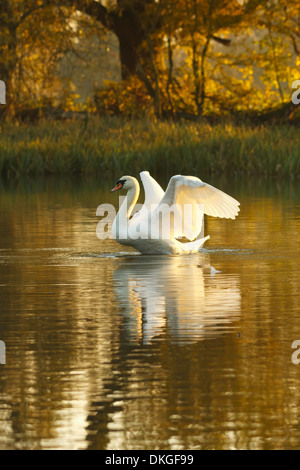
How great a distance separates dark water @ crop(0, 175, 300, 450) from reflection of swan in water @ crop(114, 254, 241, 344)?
11mm

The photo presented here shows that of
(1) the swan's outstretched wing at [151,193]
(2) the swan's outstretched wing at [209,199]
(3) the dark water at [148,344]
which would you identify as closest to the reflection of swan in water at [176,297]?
(3) the dark water at [148,344]

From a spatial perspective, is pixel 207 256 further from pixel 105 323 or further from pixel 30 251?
pixel 105 323

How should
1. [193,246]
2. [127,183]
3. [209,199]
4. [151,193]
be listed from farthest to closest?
[127,183] → [151,193] → [209,199] → [193,246]

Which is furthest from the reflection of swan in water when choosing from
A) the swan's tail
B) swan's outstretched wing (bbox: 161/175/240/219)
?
swan's outstretched wing (bbox: 161/175/240/219)

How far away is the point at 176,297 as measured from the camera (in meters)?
9.37

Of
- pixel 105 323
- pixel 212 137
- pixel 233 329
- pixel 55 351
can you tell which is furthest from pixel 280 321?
pixel 212 137

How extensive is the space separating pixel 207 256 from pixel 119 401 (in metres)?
6.51

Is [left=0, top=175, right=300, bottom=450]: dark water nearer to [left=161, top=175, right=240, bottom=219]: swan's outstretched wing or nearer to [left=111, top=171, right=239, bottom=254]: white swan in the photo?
[left=111, top=171, right=239, bottom=254]: white swan

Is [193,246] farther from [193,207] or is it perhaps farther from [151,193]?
[151,193]

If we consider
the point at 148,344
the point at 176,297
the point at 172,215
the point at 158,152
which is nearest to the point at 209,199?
the point at 172,215

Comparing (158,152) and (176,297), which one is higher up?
(158,152)

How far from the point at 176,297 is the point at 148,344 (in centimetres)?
211

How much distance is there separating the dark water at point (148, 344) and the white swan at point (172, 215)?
24 centimetres

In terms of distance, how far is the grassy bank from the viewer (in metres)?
26.2
